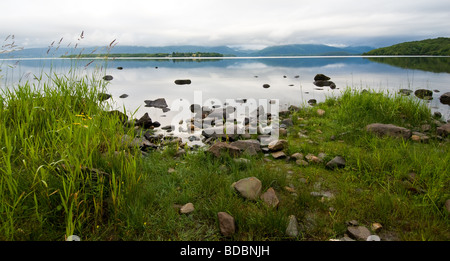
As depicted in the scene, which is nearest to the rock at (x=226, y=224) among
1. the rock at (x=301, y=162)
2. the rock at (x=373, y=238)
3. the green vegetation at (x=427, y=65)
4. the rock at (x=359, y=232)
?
the rock at (x=359, y=232)

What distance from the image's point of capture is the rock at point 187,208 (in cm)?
306

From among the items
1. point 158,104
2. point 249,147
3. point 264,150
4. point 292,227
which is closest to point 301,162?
point 264,150

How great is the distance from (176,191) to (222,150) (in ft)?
4.67

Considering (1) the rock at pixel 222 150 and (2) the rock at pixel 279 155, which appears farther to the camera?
(2) the rock at pixel 279 155

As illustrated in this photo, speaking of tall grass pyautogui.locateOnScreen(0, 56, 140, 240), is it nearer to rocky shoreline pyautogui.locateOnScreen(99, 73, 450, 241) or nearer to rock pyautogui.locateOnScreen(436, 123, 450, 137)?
rocky shoreline pyautogui.locateOnScreen(99, 73, 450, 241)

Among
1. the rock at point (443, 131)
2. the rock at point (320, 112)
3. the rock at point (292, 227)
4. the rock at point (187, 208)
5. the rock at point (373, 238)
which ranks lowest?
the rock at point (373, 238)

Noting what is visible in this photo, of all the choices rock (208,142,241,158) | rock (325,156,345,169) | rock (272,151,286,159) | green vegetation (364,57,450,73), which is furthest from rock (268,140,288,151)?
green vegetation (364,57,450,73)

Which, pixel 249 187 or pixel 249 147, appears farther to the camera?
pixel 249 147

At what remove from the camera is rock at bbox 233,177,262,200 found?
3299 mm

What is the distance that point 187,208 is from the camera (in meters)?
3.11

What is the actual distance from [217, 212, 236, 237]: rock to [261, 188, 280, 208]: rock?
0.55 metres

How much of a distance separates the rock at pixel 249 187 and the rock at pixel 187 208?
643mm

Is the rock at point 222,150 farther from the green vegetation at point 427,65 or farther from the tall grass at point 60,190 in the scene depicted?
the green vegetation at point 427,65

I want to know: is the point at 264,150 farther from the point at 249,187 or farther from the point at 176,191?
the point at 176,191
